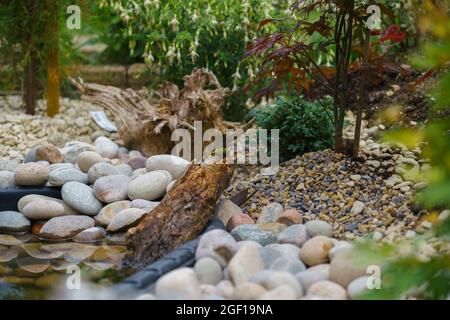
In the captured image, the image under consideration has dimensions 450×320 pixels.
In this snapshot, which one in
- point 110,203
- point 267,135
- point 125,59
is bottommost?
point 110,203

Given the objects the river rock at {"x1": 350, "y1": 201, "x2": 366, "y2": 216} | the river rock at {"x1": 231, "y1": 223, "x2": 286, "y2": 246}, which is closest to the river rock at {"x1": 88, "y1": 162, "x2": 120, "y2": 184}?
the river rock at {"x1": 231, "y1": 223, "x2": 286, "y2": 246}

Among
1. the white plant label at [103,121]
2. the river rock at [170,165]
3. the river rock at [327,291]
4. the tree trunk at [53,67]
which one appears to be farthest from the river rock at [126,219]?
the tree trunk at [53,67]

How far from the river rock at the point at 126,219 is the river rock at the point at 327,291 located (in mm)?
1712

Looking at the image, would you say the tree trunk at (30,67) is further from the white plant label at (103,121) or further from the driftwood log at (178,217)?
the driftwood log at (178,217)

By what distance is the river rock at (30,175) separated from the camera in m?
5.07

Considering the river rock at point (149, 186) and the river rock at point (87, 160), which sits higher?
the river rock at point (87, 160)

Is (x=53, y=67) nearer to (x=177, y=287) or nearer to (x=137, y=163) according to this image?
(x=137, y=163)

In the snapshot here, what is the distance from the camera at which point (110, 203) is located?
4.89 metres

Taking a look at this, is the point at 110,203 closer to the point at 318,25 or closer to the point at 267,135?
the point at 267,135

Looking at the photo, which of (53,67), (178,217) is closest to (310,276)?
(178,217)

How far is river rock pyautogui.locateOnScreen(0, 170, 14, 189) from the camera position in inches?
203
